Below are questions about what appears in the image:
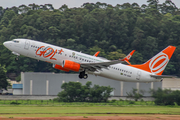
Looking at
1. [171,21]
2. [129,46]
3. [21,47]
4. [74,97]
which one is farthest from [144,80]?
[171,21]

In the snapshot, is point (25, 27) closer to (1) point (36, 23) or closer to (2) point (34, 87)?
(1) point (36, 23)

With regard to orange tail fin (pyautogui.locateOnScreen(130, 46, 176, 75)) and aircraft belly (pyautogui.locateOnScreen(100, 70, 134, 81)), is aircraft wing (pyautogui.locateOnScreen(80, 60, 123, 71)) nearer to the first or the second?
aircraft belly (pyautogui.locateOnScreen(100, 70, 134, 81))

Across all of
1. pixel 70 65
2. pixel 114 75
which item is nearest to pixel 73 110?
pixel 114 75

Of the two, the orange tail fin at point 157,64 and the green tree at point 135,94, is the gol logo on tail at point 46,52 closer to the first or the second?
the orange tail fin at point 157,64

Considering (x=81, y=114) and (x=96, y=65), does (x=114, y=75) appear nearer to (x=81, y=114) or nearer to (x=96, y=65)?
(x=96, y=65)

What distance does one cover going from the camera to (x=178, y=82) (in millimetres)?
120688

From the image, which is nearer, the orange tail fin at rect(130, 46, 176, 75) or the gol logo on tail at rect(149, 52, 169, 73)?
the orange tail fin at rect(130, 46, 176, 75)

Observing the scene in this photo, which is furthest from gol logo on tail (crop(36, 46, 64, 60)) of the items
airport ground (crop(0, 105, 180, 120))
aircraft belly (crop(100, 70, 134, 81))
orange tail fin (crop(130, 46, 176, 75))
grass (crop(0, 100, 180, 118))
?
orange tail fin (crop(130, 46, 176, 75))

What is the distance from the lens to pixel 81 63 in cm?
5806

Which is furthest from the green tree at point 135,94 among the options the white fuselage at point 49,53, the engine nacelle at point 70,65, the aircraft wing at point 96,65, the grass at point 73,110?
the engine nacelle at point 70,65

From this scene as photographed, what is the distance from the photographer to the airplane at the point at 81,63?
56.8 meters

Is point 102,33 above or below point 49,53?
above

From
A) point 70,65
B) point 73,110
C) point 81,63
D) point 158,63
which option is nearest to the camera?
point 70,65

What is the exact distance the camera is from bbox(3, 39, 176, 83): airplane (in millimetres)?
56750
